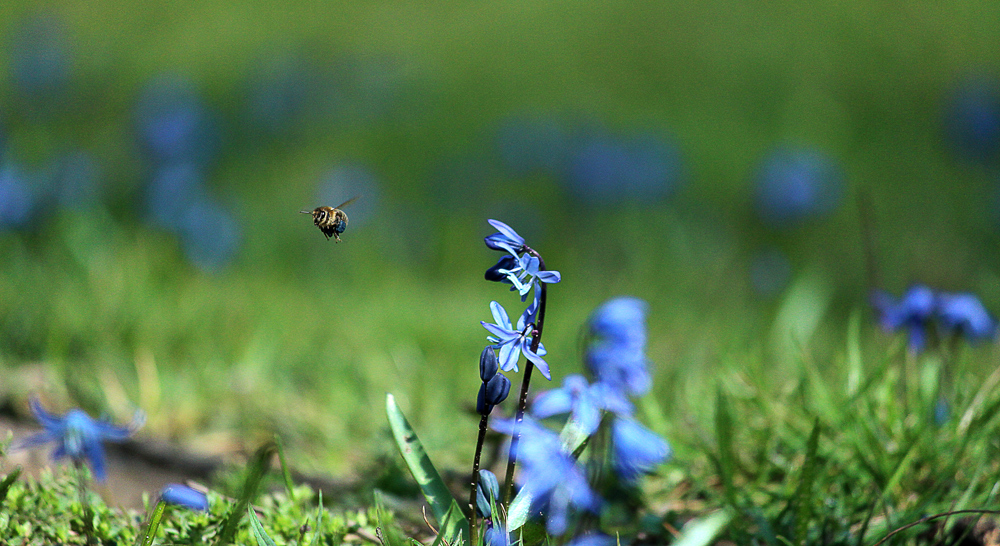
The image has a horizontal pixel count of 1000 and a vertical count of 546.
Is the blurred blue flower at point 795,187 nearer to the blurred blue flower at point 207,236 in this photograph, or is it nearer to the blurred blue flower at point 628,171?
the blurred blue flower at point 628,171

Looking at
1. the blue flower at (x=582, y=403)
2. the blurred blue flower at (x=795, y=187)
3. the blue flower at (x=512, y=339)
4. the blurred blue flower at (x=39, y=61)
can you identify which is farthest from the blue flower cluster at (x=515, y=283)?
the blurred blue flower at (x=39, y=61)

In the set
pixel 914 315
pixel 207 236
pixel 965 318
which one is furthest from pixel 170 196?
pixel 965 318

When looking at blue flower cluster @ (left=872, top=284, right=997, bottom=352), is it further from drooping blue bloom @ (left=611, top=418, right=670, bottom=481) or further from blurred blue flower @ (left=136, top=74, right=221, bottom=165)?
blurred blue flower @ (left=136, top=74, right=221, bottom=165)

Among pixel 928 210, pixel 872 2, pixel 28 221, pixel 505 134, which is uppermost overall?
pixel 872 2

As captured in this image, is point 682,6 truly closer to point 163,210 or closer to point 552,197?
point 552,197

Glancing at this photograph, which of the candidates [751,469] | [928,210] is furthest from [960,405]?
[928,210]

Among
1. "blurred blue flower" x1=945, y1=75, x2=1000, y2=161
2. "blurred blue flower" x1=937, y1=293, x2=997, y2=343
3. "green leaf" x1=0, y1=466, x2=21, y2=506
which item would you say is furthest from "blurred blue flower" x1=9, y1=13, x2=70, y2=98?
"blurred blue flower" x1=945, y1=75, x2=1000, y2=161
